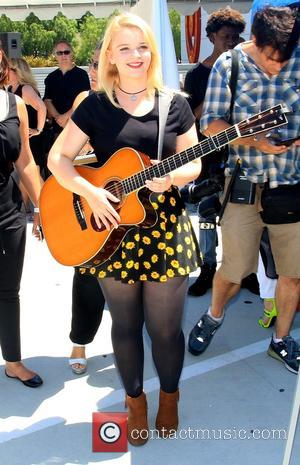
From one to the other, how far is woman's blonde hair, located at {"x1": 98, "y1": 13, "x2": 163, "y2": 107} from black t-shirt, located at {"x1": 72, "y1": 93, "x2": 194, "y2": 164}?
47 millimetres

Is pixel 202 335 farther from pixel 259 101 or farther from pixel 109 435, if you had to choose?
pixel 259 101

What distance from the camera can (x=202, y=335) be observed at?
3.12 meters

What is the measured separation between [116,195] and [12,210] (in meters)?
0.68

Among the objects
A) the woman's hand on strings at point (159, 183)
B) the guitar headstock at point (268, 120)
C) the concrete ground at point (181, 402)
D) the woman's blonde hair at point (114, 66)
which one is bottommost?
the concrete ground at point (181, 402)

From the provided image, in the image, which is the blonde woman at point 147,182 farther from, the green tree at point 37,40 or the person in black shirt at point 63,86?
the green tree at point 37,40

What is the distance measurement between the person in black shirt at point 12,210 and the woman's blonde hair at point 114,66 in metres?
0.57

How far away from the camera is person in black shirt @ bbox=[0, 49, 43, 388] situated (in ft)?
8.36

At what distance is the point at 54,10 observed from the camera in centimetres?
724

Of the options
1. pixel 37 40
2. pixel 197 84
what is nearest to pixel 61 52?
pixel 197 84

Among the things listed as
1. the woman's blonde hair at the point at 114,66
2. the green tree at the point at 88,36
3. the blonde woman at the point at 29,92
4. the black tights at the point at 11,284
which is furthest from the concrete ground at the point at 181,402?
the green tree at the point at 88,36

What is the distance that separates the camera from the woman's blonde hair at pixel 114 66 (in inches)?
82.4

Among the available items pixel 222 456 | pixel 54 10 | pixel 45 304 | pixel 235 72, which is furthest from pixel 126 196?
pixel 54 10

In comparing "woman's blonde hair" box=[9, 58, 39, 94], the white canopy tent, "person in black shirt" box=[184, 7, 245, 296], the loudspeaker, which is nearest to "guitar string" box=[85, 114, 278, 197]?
"person in black shirt" box=[184, 7, 245, 296]

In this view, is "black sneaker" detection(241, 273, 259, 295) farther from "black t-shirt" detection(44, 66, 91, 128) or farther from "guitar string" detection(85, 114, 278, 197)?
"black t-shirt" detection(44, 66, 91, 128)
